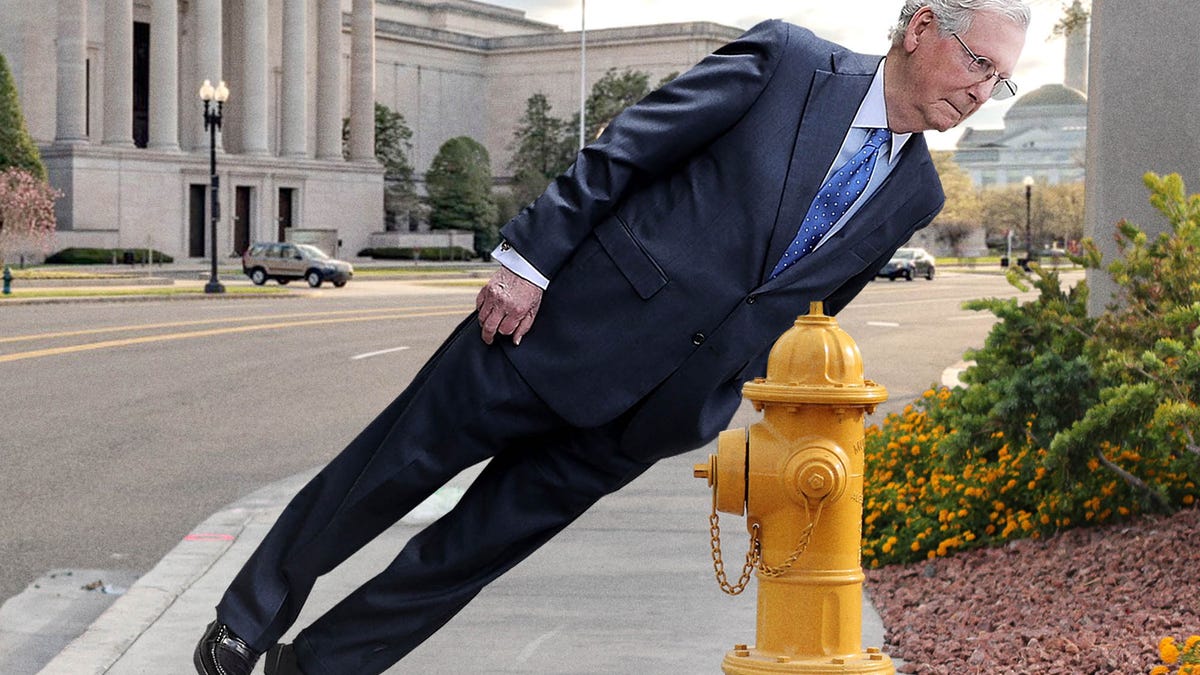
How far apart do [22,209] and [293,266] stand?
978 cm

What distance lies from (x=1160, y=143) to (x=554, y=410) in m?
6.07

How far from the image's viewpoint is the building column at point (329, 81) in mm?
77875

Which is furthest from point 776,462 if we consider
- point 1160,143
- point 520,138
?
point 520,138

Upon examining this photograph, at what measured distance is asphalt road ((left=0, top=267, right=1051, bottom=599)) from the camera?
28.4 feet

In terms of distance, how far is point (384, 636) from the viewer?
3891 mm

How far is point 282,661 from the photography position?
4016 millimetres

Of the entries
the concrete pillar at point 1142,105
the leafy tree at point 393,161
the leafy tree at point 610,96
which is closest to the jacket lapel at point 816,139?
the concrete pillar at point 1142,105

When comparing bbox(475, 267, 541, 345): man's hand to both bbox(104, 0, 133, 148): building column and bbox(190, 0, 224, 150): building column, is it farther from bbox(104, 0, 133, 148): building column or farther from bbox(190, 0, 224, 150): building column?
bbox(190, 0, 224, 150): building column

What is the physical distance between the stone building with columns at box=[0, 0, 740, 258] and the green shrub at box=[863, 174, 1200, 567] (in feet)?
169

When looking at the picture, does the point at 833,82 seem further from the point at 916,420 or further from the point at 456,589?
the point at 916,420

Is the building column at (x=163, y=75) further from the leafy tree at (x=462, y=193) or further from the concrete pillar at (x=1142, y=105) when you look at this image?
the concrete pillar at (x=1142, y=105)

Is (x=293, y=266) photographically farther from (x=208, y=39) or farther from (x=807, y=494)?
(x=807, y=494)

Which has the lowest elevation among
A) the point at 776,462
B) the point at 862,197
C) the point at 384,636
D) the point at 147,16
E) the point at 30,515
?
the point at 30,515

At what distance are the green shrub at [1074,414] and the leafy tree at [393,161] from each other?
74948mm
